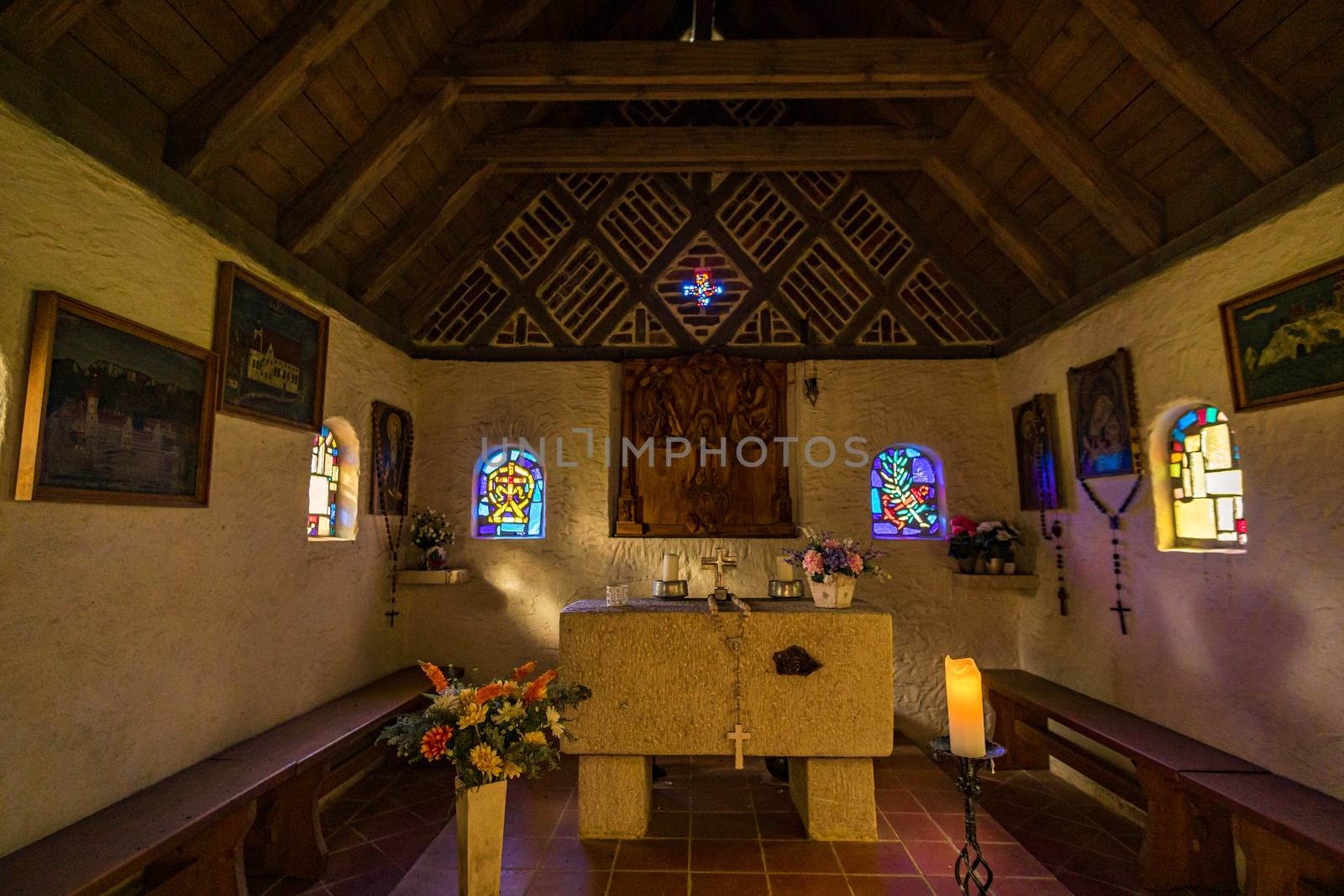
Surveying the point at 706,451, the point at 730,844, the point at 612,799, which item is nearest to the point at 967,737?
the point at 730,844

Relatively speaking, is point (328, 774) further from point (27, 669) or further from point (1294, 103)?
point (1294, 103)

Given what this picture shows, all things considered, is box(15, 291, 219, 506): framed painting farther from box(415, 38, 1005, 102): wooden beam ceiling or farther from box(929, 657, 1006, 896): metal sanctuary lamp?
box(929, 657, 1006, 896): metal sanctuary lamp

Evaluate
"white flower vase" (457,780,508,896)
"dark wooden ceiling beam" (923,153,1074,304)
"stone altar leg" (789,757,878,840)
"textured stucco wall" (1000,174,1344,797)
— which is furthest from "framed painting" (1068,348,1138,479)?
"white flower vase" (457,780,508,896)

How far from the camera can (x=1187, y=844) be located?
3.41 meters

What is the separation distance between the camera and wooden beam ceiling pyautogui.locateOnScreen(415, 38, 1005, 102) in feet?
14.0

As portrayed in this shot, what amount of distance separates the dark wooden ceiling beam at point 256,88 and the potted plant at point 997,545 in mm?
5733

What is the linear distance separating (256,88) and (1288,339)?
5447mm

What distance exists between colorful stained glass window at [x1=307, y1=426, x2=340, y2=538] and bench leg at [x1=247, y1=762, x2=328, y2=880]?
1.80 meters

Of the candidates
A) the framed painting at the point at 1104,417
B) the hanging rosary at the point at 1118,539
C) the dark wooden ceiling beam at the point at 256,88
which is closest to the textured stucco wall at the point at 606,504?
the framed painting at the point at 1104,417

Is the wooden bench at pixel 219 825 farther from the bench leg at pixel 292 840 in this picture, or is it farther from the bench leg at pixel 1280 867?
the bench leg at pixel 1280 867

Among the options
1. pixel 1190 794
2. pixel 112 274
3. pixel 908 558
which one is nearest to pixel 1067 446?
pixel 908 558

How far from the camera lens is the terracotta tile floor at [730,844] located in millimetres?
3211

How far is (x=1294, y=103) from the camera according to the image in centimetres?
322

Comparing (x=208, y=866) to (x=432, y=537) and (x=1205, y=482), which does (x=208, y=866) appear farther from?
(x=1205, y=482)
